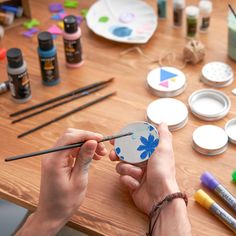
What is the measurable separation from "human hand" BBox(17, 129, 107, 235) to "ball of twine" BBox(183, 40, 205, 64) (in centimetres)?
44

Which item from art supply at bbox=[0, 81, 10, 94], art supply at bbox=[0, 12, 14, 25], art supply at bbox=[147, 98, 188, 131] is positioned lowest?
art supply at bbox=[147, 98, 188, 131]

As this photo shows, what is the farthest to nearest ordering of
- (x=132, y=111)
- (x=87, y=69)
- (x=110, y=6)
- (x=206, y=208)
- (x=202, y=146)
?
(x=110, y=6), (x=87, y=69), (x=132, y=111), (x=202, y=146), (x=206, y=208)

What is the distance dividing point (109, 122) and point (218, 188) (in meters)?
0.31

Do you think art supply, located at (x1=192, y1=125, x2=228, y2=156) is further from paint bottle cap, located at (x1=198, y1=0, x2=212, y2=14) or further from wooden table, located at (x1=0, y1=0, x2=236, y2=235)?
paint bottle cap, located at (x1=198, y1=0, x2=212, y2=14)

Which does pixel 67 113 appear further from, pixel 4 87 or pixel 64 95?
pixel 4 87

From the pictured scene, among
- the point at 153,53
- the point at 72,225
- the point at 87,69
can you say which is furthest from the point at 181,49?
the point at 72,225

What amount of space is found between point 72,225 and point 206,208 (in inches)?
10.4

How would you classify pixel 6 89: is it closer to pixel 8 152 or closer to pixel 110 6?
pixel 8 152

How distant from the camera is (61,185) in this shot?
863 mm

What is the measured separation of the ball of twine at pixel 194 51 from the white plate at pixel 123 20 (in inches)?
5.3

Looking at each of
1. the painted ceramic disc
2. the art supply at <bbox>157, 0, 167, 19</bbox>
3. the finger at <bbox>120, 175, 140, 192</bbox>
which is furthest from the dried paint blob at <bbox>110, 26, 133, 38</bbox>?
the finger at <bbox>120, 175, 140, 192</bbox>

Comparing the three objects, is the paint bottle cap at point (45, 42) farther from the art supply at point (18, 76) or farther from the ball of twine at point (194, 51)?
the ball of twine at point (194, 51)

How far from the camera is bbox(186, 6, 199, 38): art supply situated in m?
1.29

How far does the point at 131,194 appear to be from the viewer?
0.94 m
